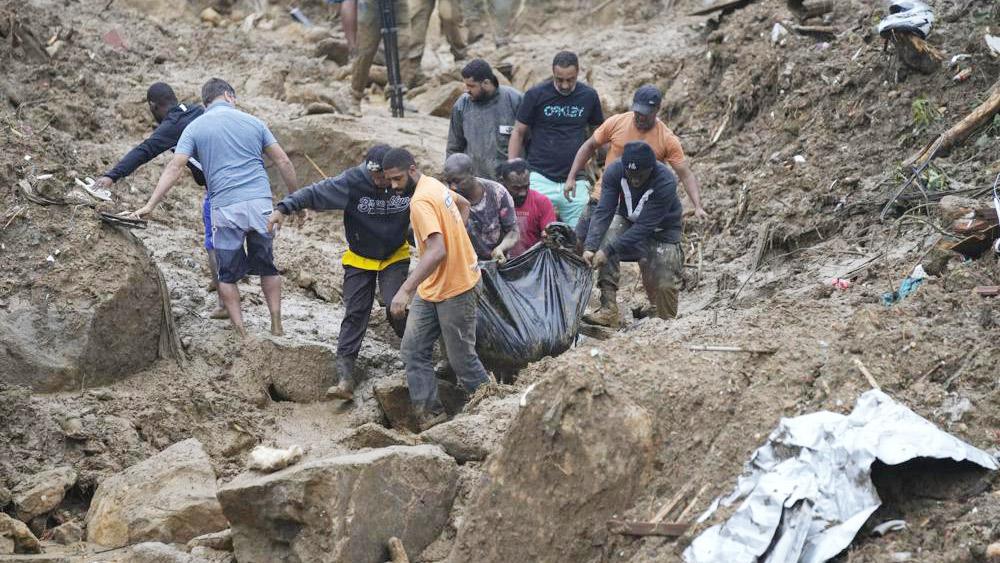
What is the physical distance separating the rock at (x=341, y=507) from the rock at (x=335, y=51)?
10.7 metres

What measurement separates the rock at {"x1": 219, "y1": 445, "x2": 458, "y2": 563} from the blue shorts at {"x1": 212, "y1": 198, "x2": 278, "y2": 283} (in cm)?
235

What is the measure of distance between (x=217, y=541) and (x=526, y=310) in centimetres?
249

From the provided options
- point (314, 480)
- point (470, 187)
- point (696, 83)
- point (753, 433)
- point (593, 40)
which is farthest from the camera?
point (593, 40)

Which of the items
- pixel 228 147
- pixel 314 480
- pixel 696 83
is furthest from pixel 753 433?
pixel 696 83

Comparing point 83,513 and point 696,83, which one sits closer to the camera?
point 83,513

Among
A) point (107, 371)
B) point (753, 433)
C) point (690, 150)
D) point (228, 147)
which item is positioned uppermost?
point (228, 147)

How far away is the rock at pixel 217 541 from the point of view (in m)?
5.38

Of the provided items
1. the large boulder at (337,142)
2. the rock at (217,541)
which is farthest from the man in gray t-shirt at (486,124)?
the rock at (217,541)

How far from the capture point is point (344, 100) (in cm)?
1229

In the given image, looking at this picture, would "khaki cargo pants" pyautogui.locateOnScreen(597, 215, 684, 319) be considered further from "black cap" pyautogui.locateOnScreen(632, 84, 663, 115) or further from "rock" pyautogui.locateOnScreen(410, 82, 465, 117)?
"rock" pyautogui.locateOnScreen(410, 82, 465, 117)

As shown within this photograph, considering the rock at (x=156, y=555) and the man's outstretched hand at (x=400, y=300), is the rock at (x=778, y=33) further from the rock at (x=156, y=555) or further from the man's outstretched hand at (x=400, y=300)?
the rock at (x=156, y=555)

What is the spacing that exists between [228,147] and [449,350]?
1.91 meters

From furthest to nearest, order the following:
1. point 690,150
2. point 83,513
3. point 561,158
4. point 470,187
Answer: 1. point 690,150
2. point 561,158
3. point 470,187
4. point 83,513

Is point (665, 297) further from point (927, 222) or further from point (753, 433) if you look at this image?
point (753, 433)
